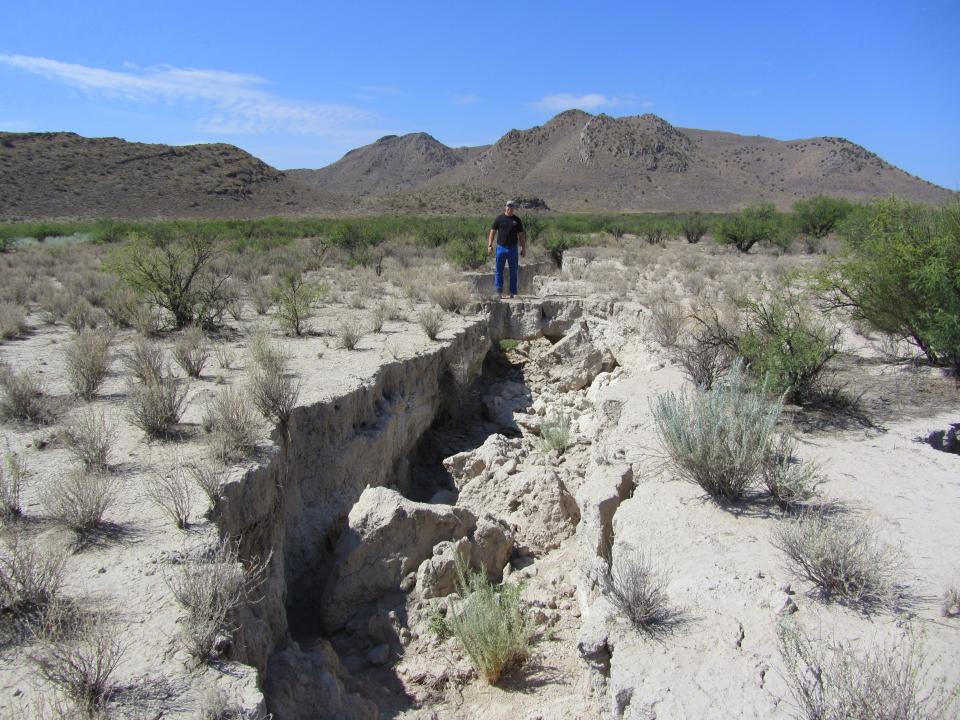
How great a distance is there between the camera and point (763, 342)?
741 centimetres

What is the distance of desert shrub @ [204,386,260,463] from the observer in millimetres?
4953

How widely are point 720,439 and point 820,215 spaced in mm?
27541

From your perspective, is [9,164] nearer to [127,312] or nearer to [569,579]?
[127,312]

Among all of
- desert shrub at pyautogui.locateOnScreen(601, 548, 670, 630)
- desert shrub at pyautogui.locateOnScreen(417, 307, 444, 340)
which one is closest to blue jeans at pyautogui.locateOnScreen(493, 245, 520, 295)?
desert shrub at pyautogui.locateOnScreen(417, 307, 444, 340)

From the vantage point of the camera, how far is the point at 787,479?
4.70m

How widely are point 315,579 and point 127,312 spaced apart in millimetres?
6655

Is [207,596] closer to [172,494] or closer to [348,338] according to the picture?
[172,494]

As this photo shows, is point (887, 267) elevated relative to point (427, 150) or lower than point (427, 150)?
lower

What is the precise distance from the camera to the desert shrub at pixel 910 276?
22.9 ft

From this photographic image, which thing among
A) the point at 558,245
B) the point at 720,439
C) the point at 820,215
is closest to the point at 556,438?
the point at 720,439

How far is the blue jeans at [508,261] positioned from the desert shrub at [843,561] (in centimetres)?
908

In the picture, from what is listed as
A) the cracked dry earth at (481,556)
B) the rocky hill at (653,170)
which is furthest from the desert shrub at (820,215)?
the rocky hill at (653,170)

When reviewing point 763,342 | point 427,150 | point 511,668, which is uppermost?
point 427,150

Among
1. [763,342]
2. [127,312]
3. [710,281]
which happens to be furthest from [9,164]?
[763,342]
